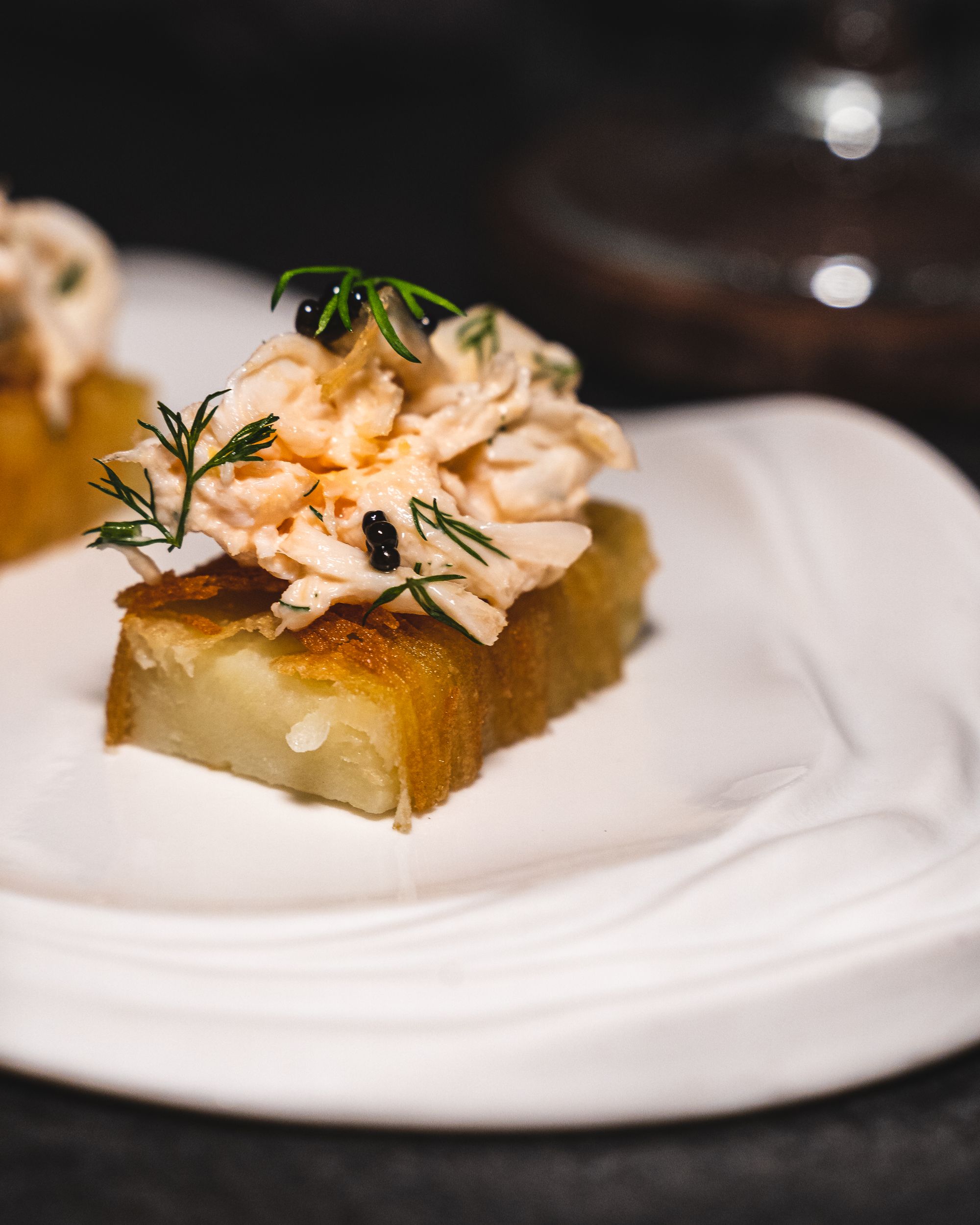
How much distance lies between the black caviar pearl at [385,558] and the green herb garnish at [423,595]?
0.03m

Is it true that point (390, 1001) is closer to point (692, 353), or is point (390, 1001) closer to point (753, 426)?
point (753, 426)

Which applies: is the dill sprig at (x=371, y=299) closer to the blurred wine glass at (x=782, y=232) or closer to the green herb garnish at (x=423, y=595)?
the green herb garnish at (x=423, y=595)

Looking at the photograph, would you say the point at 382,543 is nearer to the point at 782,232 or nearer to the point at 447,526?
the point at 447,526

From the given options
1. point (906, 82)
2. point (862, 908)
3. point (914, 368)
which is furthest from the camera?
point (906, 82)

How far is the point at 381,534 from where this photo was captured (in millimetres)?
2238

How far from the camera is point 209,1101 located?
170 cm

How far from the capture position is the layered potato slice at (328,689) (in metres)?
2.20

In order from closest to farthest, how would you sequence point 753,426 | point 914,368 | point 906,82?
point 753,426 < point 914,368 < point 906,82

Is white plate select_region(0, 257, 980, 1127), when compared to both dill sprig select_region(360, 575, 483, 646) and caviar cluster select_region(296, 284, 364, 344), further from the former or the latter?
caviar cluster select_region(296, 284, 364, 344)

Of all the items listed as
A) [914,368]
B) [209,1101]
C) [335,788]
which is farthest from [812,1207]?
[914,368]

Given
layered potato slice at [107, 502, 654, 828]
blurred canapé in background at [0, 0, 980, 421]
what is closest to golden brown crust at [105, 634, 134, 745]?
layered potato slice at [107, 502, 654, 828]

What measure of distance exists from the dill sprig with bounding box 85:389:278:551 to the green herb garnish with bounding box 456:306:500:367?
21.1 inches

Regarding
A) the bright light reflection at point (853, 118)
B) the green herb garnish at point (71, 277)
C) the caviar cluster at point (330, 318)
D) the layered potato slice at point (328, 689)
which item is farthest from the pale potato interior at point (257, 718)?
the bright light reflection at point (853, 118)

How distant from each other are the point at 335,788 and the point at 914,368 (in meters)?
2.57
